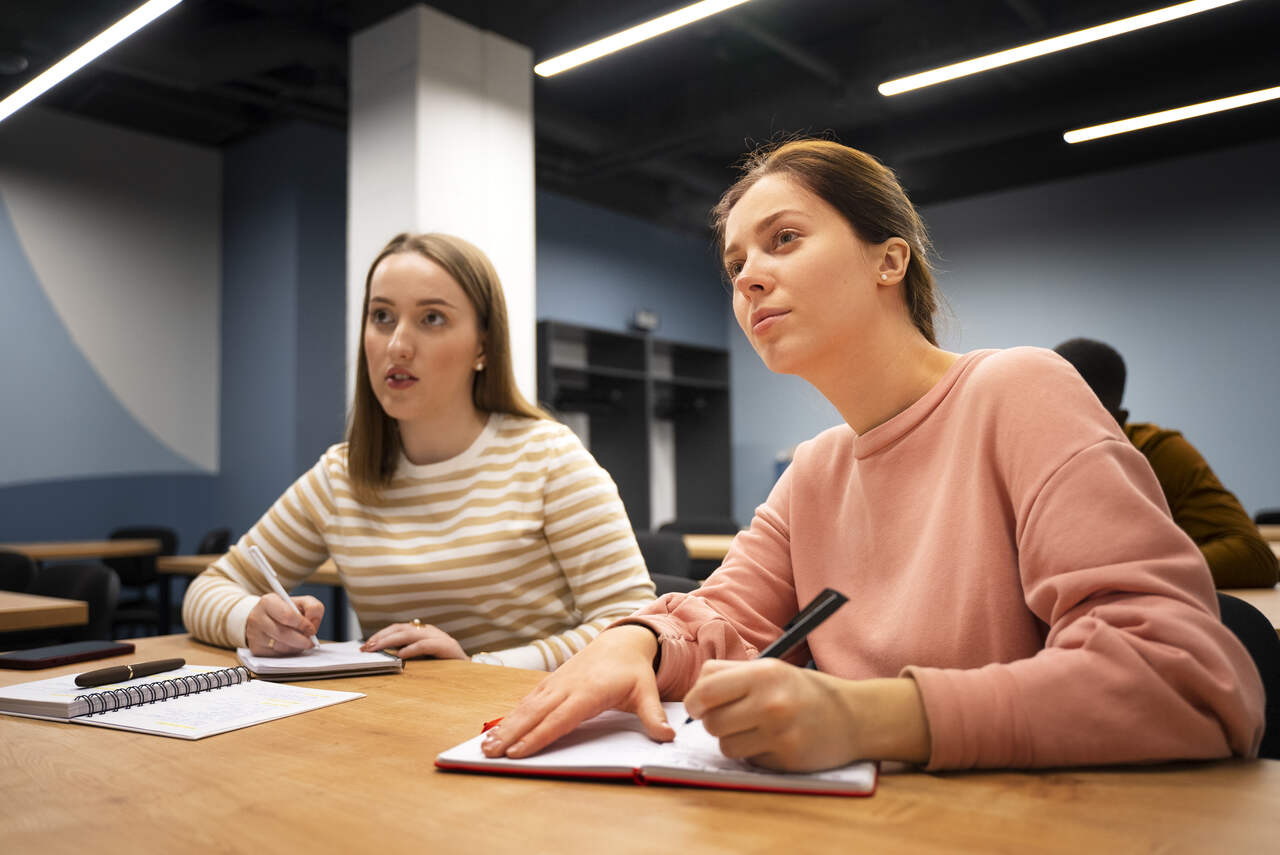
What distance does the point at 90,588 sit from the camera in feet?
9.53

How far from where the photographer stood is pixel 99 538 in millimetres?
5602

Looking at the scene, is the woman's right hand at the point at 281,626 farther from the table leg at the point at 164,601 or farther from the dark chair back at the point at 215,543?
the dark chair back at the point at 215,543

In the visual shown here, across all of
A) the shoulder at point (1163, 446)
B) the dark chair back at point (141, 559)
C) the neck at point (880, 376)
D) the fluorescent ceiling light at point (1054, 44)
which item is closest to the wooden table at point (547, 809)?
the neck at point (880, 376)

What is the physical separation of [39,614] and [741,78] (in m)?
4.69

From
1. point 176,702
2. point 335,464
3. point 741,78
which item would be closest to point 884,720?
point 176,702

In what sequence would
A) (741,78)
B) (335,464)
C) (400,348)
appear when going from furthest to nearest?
1. (741,78)
2. (335,464)
3. (400,348)

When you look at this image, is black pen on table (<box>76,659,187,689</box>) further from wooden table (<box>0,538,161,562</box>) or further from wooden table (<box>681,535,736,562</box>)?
wooden table (<box>0,538,161,562</box>)

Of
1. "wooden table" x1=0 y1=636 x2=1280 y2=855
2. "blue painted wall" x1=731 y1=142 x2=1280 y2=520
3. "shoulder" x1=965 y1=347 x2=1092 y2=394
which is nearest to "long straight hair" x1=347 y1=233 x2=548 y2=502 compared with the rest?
"wooden table" x1=0 y1=636 x2=1280 y2=855

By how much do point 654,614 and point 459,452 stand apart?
83 cm

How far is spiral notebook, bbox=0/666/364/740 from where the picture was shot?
3.21 feet

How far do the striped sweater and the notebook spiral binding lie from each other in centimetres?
38

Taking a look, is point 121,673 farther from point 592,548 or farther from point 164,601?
point 164,601

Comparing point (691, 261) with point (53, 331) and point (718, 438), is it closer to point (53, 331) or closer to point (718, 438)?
point (718, 438)

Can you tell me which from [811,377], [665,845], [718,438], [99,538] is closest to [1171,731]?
[665,845]
